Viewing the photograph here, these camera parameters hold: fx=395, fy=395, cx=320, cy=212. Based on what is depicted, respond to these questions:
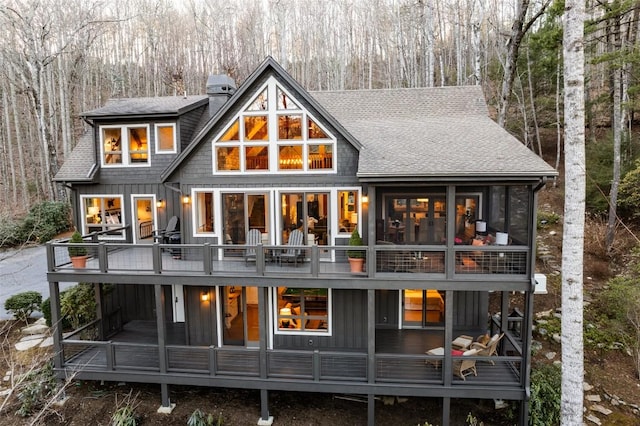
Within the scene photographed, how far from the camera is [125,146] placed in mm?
13344

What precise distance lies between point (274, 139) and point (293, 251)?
3.28 meters

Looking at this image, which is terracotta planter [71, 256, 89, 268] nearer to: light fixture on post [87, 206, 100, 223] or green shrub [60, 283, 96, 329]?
green shrub [60, 283, 96, 329]

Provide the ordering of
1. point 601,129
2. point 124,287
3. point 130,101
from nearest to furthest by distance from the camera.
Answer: point 124,287
point 130,101
point 601,129

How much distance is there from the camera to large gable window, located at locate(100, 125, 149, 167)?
1330 cm

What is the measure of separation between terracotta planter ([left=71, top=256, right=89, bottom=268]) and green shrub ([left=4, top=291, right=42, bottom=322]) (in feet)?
17.8

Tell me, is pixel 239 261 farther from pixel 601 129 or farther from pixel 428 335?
pixel 601 129

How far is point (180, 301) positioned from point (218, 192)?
4.11 meters

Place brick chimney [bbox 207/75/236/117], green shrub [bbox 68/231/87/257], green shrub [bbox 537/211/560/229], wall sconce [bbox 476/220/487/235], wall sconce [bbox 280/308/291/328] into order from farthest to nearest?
1. green shrub [bbox 537/211/560/229]
2. brick chimney [bbox 207/75/236/117]
3. wall sconce [bbox 476/220/487/235]
4. wall sconce [bbox 280/308/291/328]
5. green shrub [bbox 68/231/87/257]

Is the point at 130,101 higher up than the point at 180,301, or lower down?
higher up

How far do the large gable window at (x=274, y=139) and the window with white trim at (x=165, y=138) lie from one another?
8.44ft

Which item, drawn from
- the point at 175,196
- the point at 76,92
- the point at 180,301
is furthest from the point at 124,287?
the point at 76,92

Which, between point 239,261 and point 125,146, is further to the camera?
point 125,146

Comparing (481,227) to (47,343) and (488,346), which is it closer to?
(488,346)

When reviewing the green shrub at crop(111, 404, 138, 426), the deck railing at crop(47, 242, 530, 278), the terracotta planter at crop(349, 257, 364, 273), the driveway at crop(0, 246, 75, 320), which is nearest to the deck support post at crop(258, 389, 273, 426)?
the deck railing at crop(47, 242, 530, 278)
